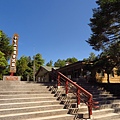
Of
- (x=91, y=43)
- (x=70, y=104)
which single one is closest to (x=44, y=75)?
(x=91, y=43)

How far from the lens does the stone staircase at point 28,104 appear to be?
563 centimetres

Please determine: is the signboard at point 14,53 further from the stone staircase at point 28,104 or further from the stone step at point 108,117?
the stone step at point 108,117

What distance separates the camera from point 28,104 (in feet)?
21.1

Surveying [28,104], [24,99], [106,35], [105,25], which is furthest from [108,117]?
[106,35]

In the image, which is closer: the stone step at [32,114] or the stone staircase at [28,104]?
the stone step at [32,114]

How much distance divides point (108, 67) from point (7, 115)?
9469 millimetres

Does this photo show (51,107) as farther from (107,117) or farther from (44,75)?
(44,75)

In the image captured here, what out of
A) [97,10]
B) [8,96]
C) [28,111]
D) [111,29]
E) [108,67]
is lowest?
[28,111]

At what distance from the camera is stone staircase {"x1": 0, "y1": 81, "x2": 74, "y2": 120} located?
222 inches

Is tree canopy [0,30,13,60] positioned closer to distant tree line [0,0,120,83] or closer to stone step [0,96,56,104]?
distant tree line [0,0,120,83]

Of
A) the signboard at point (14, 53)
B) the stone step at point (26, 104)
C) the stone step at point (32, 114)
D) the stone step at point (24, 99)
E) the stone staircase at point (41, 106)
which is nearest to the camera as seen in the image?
the stone step at point (32, 114)

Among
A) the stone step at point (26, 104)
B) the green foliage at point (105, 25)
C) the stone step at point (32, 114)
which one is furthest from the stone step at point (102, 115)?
the green foliage at point (105, 25)

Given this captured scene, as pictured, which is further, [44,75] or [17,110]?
[44,75]

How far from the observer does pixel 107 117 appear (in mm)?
6898
